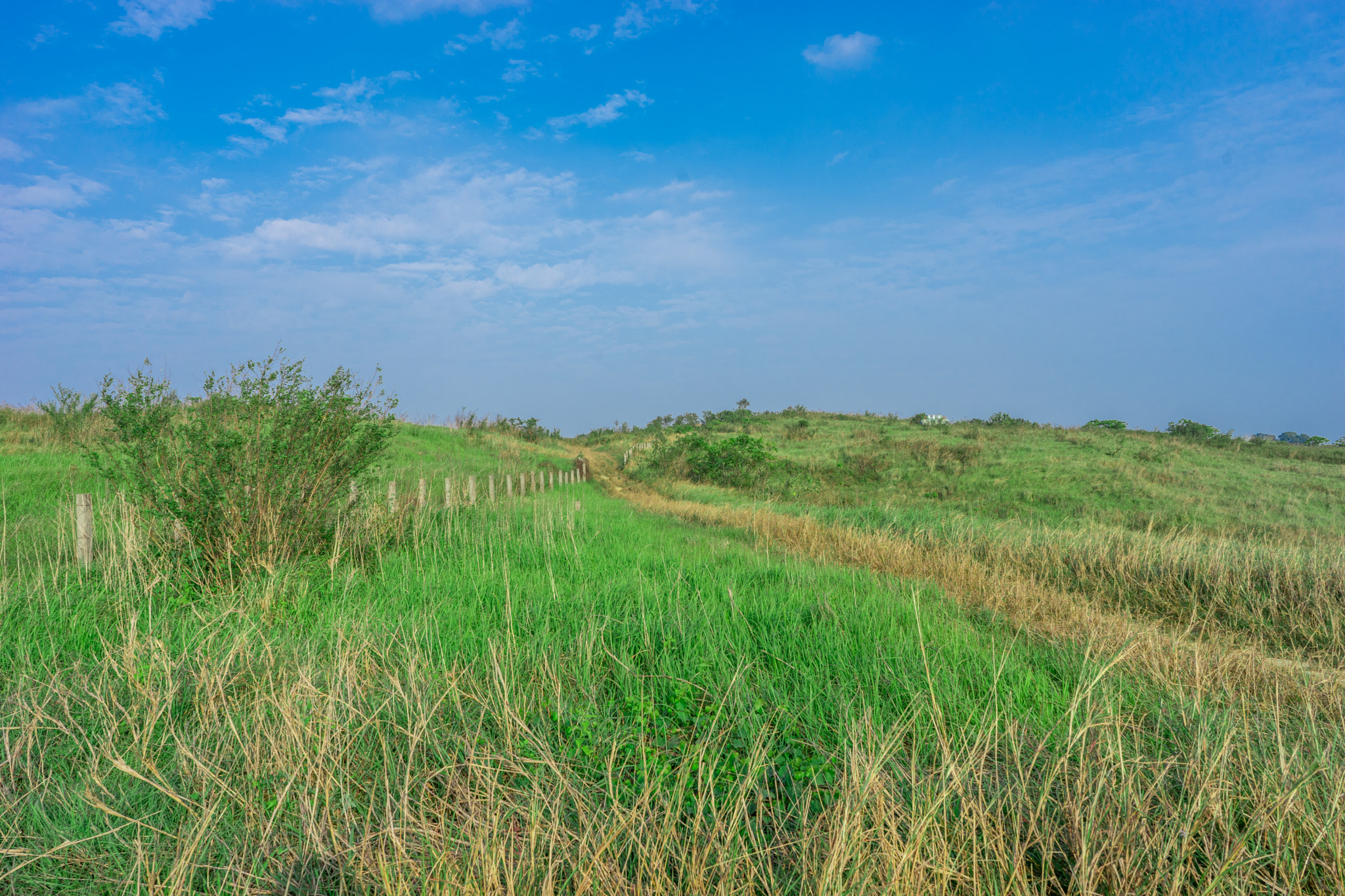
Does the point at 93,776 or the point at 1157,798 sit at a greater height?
the point at 93,776

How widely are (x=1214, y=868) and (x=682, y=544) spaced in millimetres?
7842

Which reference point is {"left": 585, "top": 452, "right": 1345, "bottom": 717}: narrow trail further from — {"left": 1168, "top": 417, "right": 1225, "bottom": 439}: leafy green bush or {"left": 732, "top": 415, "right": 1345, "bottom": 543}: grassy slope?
{"left": 1168, "top": 417, "right": 1225, "bottom": 439}: leafy green bush

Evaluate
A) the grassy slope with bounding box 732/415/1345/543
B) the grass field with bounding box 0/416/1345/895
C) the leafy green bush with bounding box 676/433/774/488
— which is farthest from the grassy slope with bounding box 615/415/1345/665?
the grass field with bounding box 0/416/1345/895

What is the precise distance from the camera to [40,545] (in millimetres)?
7090

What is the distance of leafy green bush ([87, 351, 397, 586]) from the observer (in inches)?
232

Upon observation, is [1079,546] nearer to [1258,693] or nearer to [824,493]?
[1258,693]

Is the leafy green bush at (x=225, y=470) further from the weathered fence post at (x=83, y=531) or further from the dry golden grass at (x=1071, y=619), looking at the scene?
the dry golden grass at (x=1071, y=619)

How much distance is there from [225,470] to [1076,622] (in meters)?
8.58

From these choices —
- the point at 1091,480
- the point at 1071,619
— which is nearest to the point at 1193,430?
the point at 1091,480

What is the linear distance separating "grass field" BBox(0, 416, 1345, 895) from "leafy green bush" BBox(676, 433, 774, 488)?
62.4 feet

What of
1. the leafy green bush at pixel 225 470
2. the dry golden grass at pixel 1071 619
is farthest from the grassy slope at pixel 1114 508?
the leafy green bush at pixel 225 470

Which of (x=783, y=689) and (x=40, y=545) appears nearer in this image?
(x=783, y=689)

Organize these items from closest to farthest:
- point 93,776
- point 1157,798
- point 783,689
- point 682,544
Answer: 1. point 93,776
2. point 1157,798
3. point 783,689
4. point 682,544

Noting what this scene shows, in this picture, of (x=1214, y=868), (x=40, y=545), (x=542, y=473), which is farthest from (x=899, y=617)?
(x=542, y=473)
